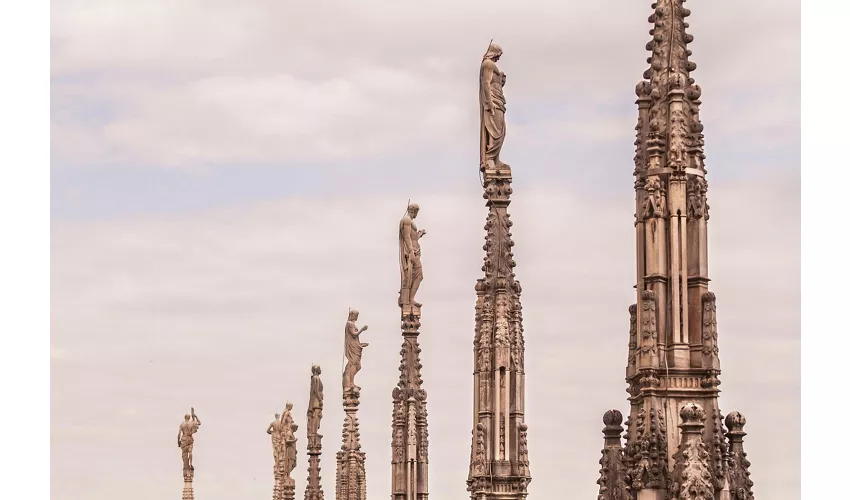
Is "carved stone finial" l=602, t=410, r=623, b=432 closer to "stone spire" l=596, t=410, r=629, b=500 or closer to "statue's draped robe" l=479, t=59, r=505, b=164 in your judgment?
"stone spire" l=596, t=410, r=629, b=500

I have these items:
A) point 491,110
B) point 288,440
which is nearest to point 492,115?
point 491,110

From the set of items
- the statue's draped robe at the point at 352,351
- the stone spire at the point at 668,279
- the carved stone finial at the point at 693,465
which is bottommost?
the carved stone finial at the point at 693,465

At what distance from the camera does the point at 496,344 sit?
26.9m

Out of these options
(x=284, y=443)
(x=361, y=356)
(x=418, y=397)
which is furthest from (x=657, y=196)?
(x=284, y=443)

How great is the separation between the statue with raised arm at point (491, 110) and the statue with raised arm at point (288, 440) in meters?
31.8

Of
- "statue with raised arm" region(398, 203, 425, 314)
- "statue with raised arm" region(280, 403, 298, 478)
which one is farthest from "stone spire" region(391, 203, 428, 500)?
"statue with raised arm" region(280, 403, 298, 478)

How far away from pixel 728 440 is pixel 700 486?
951mm

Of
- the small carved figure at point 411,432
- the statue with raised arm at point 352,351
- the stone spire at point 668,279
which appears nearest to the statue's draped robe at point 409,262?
the small carved figure at point 411,432

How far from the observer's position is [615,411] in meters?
17.5

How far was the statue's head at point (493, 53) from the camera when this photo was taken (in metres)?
27.5

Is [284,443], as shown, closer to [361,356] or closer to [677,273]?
[361,356]

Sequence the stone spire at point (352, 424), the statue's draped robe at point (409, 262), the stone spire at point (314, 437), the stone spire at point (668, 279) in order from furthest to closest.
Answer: the stone spire at point (314, 437) → the stone spire at point (352, 424) → the statue's draped robe at point (409, 262) → the stone spire at point (668, 279)

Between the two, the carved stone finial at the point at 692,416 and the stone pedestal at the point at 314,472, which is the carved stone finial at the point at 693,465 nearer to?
the carved stone finial at the point at 692,416

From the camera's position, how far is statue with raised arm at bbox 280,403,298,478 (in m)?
58.1
